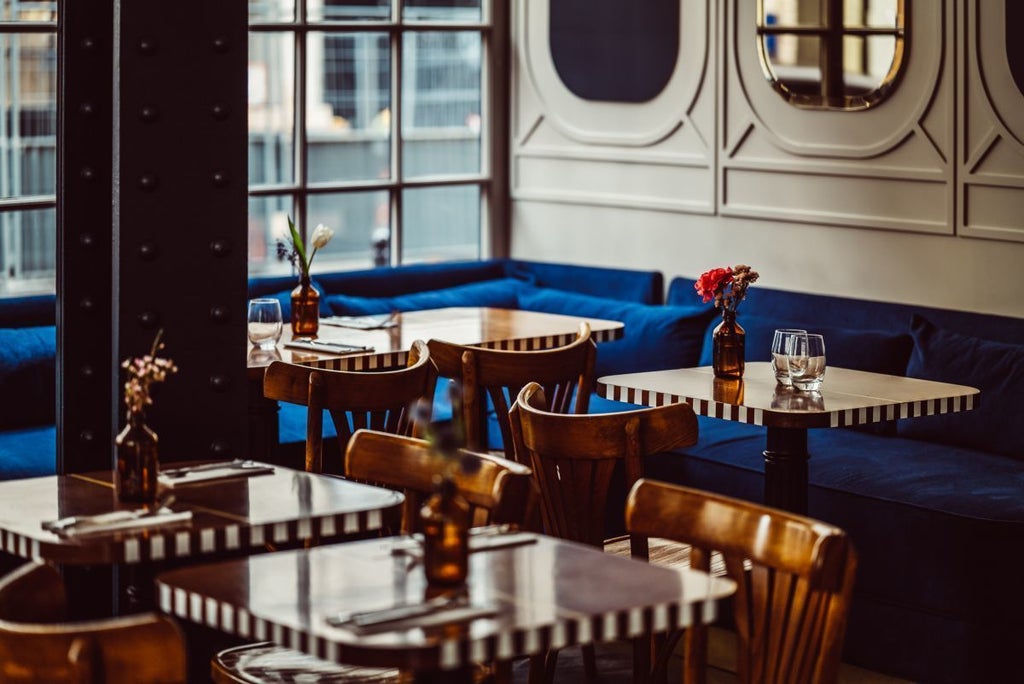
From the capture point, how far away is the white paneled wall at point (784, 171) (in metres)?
5.75

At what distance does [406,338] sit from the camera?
18.1 feet

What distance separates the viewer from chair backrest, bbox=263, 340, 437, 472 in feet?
13.2

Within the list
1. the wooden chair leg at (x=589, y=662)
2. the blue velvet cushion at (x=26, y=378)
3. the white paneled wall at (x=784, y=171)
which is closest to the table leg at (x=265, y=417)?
the blue velvet cushion at (x=26, y=378)

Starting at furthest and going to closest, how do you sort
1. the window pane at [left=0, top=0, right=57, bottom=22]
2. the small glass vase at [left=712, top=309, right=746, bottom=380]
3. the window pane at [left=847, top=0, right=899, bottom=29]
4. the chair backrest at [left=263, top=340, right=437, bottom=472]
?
the window pane at [left=0, top=0, right=57, bottom=22] < the window pane at [left=847, top=0, right=899, bottom=29] < the small glass vase at [left=712, top=309, right=746, bottom=380] < the chair backrest at [left=263, top=340, right=437, bottom=472]

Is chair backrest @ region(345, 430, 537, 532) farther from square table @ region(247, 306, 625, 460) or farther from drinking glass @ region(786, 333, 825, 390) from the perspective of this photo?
square table @ region(247, 306, 625, 460)

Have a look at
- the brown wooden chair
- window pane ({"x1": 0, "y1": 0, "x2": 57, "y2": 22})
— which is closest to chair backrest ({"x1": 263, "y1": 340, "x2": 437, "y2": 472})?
the brown wooden chair

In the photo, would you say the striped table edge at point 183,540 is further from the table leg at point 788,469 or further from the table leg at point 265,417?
the table leg at point 265,417

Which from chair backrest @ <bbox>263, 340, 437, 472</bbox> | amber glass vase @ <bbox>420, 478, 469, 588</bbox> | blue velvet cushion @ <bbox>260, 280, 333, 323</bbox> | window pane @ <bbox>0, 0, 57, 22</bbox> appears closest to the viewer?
amber glass vase @ <bbox>420, 478, 469, 588</bbox>

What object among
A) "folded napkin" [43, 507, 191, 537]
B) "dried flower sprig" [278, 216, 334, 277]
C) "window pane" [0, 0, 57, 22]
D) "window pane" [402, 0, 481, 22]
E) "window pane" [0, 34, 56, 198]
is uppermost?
"window pane" [402, 0, 481, 22]

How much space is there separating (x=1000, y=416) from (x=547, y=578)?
3.07 m

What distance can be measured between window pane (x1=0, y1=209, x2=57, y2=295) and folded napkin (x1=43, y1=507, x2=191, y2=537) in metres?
3.54

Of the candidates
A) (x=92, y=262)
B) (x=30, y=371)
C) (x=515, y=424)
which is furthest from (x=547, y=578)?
(x=30, y=371)

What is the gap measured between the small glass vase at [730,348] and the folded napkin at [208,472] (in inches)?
68.2

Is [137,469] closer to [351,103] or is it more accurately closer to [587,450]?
[587,450]
